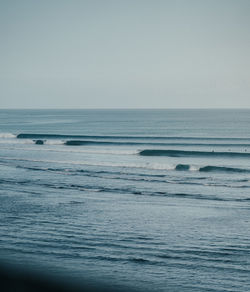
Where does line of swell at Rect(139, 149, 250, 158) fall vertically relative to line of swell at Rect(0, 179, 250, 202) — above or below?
above

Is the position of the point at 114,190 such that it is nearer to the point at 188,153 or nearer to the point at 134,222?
the point at 134,222

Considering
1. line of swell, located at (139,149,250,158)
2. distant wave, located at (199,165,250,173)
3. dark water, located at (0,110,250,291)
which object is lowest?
dark water, located at (0,110,250,291)

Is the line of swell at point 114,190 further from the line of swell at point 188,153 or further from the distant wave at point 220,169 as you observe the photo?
the line of swell at point 188,153

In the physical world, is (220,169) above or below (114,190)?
above

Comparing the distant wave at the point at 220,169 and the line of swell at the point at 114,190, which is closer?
the line of swell at the point at 114,190

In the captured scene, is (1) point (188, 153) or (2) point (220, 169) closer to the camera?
(2) point (220, 169)

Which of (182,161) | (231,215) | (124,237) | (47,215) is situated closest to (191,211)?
(231,215)

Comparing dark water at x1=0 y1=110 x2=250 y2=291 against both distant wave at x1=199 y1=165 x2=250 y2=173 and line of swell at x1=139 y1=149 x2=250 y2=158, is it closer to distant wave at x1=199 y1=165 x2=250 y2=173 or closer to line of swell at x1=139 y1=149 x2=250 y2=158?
distant wave at x1=199 y1=165 x2=250 y2=173

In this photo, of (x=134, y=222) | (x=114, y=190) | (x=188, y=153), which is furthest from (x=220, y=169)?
(x=134, y=222)

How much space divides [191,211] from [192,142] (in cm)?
3767

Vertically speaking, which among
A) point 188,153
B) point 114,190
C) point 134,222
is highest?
point 188,153

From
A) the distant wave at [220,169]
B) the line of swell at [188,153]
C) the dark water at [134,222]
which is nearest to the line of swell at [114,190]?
the dark water at [134,222]

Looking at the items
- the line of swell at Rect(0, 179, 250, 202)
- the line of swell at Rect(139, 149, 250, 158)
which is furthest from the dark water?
the line of swell at Rect(139, 149, 250, 158)

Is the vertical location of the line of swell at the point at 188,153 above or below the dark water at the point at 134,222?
above
